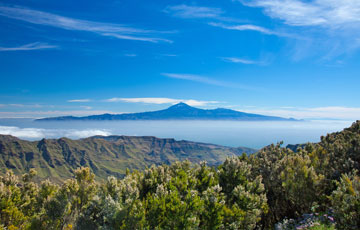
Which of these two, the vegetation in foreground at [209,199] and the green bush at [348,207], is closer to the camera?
the green bush at [348,207]

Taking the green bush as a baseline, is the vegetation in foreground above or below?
below

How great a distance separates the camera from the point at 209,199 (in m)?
18.4

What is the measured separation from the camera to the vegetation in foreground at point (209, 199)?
679 inches

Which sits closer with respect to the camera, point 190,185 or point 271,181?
point 190,185

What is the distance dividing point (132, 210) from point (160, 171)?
28.9 ft

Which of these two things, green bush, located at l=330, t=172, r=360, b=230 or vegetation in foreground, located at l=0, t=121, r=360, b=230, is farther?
vegetation in foreground, located at l=0, t=121, r=360, b=230

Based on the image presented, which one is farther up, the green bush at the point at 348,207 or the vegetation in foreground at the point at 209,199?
the green bush at the point at 348,207

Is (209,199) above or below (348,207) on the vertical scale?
below

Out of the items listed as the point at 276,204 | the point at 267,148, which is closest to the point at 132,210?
the point at 276,204

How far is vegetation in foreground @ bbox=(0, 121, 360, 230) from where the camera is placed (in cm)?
1723

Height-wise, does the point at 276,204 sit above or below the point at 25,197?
above

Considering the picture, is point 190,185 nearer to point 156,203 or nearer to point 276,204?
point 156,203

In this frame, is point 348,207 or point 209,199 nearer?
point 348,207

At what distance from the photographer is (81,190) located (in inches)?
944
